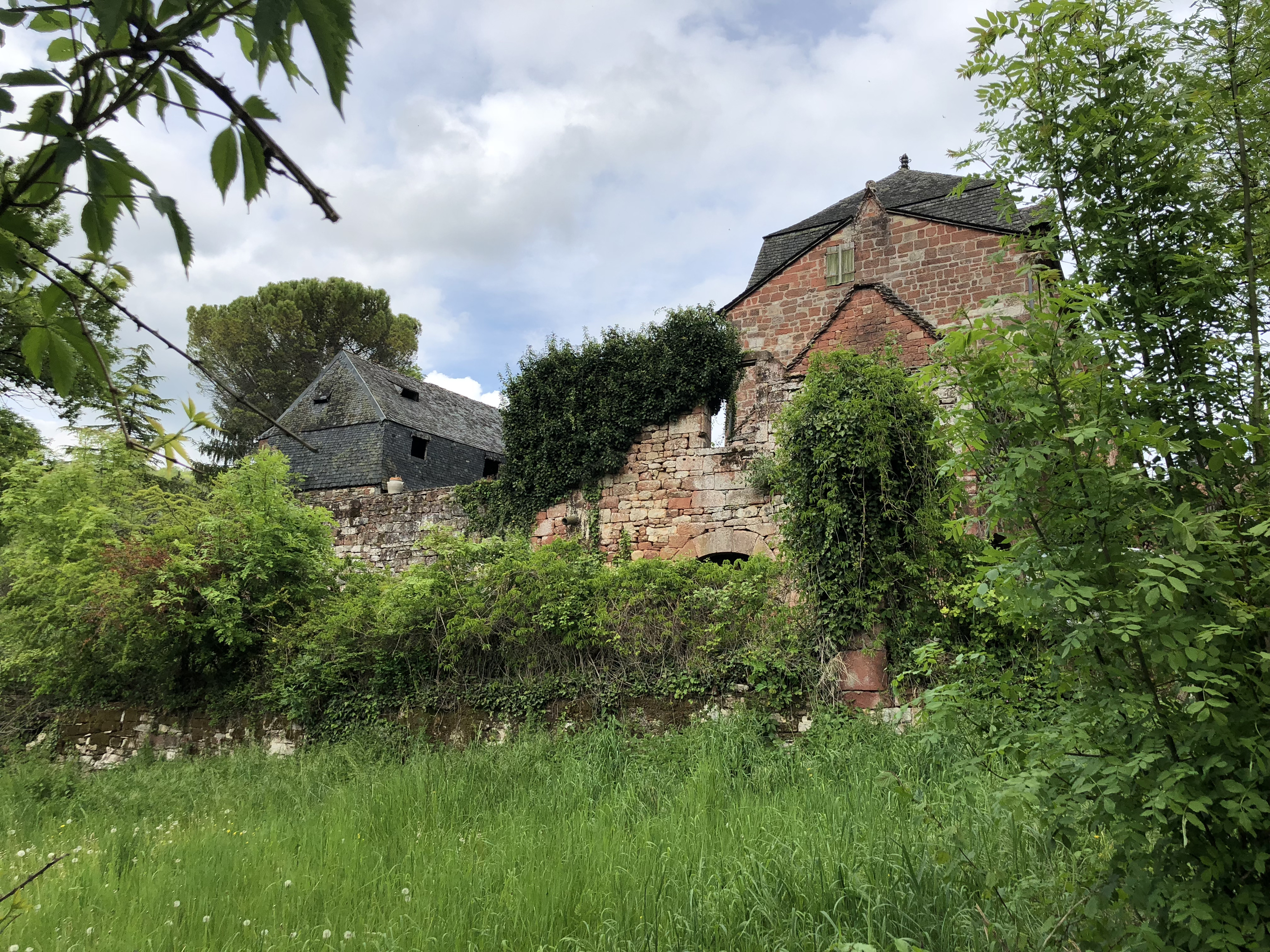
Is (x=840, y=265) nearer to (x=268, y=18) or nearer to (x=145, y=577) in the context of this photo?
(x=145, y=577)

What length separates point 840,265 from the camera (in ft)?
46.3

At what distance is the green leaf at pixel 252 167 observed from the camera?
3.05ft

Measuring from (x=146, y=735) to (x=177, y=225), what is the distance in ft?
35.3

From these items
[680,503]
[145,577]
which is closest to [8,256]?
[145,577]

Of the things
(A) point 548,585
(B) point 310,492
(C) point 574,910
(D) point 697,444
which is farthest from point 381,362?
(C) point 574,910

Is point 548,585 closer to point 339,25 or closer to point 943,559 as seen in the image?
point 943,559

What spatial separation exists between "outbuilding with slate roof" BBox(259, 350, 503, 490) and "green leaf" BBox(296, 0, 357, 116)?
52.4 ft

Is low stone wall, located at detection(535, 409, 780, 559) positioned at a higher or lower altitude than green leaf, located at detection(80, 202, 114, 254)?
higher

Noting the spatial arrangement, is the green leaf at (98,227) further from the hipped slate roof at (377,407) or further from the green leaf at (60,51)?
the hipped slate roof at (377,407)

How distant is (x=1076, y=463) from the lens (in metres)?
2.36

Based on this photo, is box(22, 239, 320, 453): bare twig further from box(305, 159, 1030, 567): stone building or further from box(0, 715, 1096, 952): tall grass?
box(305, 159, 1030, 567): stone building

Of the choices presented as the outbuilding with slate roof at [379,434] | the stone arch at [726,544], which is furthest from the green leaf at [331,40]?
the outbuilding with slate roof at [379,434]

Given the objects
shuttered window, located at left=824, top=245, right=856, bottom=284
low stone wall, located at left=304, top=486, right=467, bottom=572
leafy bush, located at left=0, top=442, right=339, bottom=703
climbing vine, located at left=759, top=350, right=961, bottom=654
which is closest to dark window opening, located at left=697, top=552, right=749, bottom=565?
climbing vine, located at left=759, top=350, right=961, bottom=654

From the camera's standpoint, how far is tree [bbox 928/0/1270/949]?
6.94 ft
